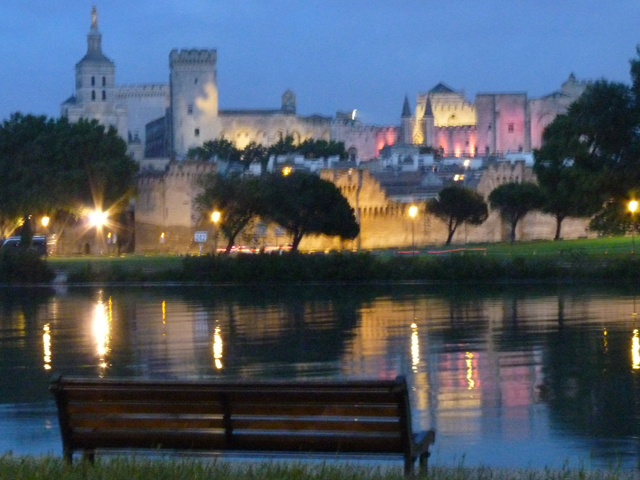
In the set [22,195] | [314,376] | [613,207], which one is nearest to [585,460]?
[314,376]

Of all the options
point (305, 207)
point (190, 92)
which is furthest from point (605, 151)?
point (190, 92)

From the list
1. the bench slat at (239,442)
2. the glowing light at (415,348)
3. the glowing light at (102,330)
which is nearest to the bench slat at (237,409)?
the bench slat at (239,442)

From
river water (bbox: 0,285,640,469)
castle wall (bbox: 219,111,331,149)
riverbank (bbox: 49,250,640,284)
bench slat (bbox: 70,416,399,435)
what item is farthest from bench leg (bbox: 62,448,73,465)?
castle wall (bbox: 219,111,331,149)

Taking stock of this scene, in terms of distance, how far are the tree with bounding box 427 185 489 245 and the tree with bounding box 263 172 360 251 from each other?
29.6ft

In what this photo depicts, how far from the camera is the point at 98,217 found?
180ft

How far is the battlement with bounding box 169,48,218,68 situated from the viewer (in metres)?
106

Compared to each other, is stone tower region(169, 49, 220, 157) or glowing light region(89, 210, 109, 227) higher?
stone tower region(169, 49, 220, 157)

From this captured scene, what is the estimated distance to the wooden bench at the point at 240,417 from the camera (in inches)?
245

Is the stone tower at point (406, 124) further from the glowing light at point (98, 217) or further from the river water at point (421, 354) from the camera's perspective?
the river water at point (421, 354)

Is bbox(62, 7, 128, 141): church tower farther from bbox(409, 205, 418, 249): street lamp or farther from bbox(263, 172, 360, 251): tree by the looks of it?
bbox(263, 172, 360, 251): tree

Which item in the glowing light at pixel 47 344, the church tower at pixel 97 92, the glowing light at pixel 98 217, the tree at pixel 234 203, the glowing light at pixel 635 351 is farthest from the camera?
the church tower at pixel 97 92

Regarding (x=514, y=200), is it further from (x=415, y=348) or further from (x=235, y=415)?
(x=235, y=415)

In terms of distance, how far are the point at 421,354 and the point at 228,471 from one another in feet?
22.4

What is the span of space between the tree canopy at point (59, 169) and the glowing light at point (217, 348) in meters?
38.4
